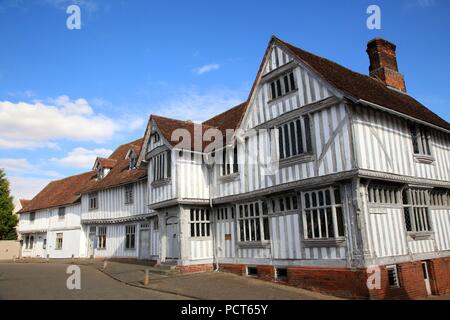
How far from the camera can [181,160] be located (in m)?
17.9

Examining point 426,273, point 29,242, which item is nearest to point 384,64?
point 426,273

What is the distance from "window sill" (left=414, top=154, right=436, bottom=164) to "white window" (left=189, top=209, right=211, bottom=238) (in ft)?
33.1

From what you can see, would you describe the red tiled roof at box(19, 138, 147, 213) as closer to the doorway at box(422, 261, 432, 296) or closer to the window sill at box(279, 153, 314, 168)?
the window sill at box(279, 153, 314, 168)

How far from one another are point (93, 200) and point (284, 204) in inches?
801

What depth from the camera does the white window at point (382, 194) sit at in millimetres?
12234

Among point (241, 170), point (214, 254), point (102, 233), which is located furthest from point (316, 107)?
point (102, 233)

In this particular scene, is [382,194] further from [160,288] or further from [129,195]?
[129,195]

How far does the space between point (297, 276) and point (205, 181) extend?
718 centimetres

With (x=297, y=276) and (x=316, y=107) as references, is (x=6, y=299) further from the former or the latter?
(x=316, y=107)

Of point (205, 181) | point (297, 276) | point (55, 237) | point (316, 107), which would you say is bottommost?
point (297, 276)

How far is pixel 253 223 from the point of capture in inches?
628

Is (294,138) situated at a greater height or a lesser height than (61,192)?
lesser

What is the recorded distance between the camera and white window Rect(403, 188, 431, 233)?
1327 cm
